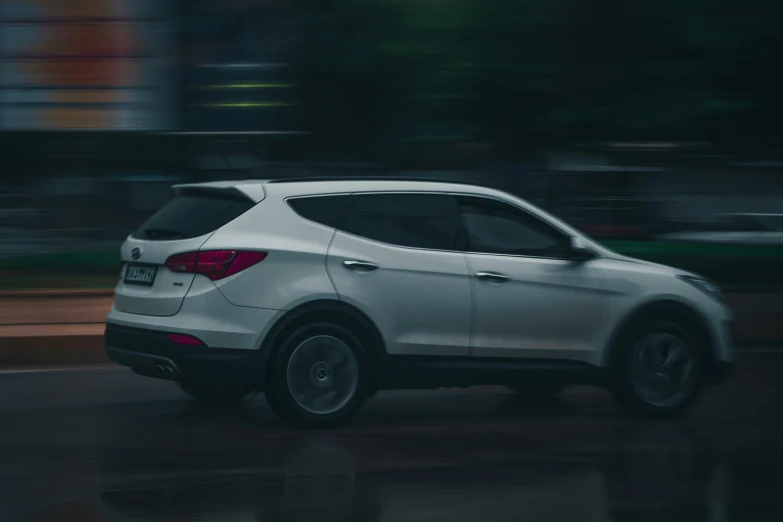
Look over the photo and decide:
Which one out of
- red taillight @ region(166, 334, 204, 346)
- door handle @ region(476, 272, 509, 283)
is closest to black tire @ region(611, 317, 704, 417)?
door handle @ region(476, 272, 509, 283)

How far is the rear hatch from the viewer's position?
7.72 m

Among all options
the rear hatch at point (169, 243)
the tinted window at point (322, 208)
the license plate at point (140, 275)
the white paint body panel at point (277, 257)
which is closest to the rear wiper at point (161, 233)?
the rear hatch at point (169, 243)

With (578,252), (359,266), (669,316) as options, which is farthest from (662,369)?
(359,266)

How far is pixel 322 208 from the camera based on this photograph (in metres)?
8.03

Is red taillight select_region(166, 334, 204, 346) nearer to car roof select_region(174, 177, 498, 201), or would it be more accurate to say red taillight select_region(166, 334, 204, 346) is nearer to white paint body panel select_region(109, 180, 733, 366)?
white paint body panel select_region(109, 180, 733, 366)

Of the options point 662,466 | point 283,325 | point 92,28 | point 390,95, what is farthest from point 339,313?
point 92,28

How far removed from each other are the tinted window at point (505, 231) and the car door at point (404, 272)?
0.16 meters

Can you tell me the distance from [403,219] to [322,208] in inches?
20.8

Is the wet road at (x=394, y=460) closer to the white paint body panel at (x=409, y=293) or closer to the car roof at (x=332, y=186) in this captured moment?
the white paint body panel at (x=409, y=293)

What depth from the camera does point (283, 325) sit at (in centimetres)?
774

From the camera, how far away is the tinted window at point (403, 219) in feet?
26.5

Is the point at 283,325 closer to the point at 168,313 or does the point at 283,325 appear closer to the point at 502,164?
the point at 168,313

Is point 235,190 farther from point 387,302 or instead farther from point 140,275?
point 387,302

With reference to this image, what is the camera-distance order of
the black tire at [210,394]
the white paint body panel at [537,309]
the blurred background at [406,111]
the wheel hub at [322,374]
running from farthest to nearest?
the blurred background at [406,111]
the black tire at [210,394]
the white paint body panel at [537,309]
the wheel hub at [322,374]
